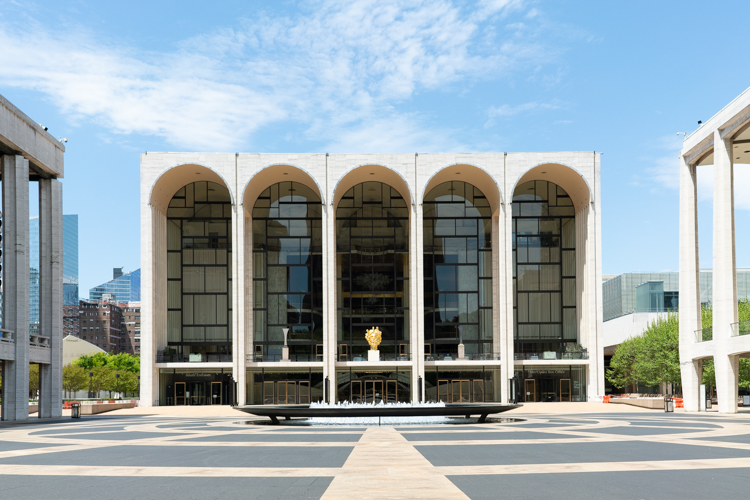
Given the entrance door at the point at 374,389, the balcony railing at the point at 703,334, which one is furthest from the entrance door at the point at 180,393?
the balcony railing at the point at 703,334

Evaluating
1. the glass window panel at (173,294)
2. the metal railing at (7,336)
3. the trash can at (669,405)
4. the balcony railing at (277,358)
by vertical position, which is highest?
the glass window panel at (173,294)

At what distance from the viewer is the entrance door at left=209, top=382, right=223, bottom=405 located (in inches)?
2398

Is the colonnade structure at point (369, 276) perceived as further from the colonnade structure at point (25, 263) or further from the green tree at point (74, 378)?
the green tree at point (74, 378)

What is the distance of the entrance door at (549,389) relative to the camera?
201 ft

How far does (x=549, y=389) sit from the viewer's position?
6128cm

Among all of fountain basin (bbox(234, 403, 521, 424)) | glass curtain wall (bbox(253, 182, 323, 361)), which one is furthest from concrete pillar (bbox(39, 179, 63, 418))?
fountain basin (bbox(234, 403, 521, 424))

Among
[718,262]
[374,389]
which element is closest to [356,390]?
[374,389]

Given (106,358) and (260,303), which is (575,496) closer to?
(260,303)

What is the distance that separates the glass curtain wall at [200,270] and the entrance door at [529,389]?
86.7ft

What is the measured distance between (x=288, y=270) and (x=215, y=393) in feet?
41.1

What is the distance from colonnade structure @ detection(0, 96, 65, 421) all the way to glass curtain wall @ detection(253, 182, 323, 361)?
799 inches

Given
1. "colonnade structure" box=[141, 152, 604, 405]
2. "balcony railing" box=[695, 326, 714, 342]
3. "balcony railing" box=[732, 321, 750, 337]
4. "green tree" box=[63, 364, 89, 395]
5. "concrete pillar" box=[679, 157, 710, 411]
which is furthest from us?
"green tree" box=[63, 364, 89, 395]

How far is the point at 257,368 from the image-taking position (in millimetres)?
60625

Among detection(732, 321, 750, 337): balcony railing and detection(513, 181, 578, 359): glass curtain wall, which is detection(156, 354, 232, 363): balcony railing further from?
detection(732, 321, 750, 337): balcony railing
